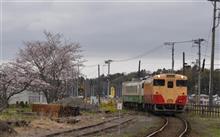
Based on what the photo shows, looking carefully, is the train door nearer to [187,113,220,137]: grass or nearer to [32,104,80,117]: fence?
[187,113,220,137]: grass

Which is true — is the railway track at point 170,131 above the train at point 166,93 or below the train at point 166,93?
below

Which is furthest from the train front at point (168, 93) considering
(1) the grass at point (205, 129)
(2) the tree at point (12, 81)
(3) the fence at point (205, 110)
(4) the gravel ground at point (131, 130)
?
(2) the tree at point (12, 81)

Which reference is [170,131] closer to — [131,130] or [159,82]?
[131,130]

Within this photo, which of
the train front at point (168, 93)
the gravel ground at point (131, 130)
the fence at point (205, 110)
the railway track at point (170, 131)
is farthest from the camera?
the fence at point (205, 110)

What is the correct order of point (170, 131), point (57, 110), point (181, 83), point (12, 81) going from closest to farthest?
1. point (170, 131)
2. point (57, 110)
3. point (181, 83)
4. point (12, 81)

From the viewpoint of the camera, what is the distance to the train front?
1672 inches

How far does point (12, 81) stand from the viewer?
53.1m

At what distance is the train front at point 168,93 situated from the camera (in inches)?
1672

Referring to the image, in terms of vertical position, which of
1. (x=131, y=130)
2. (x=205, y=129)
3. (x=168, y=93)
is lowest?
(x=205, y=129)

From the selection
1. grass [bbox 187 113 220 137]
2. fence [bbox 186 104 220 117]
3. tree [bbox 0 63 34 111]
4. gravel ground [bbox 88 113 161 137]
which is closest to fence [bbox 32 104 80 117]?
tree [bbox 0 63 34 111]

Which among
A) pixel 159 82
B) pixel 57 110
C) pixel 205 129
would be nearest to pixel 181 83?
pixel 159 82

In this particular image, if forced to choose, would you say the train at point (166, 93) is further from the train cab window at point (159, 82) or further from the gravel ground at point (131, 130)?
the gravel ground at point (131, 130)

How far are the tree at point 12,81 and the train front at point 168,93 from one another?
541 inches

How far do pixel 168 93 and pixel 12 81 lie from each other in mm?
17425
